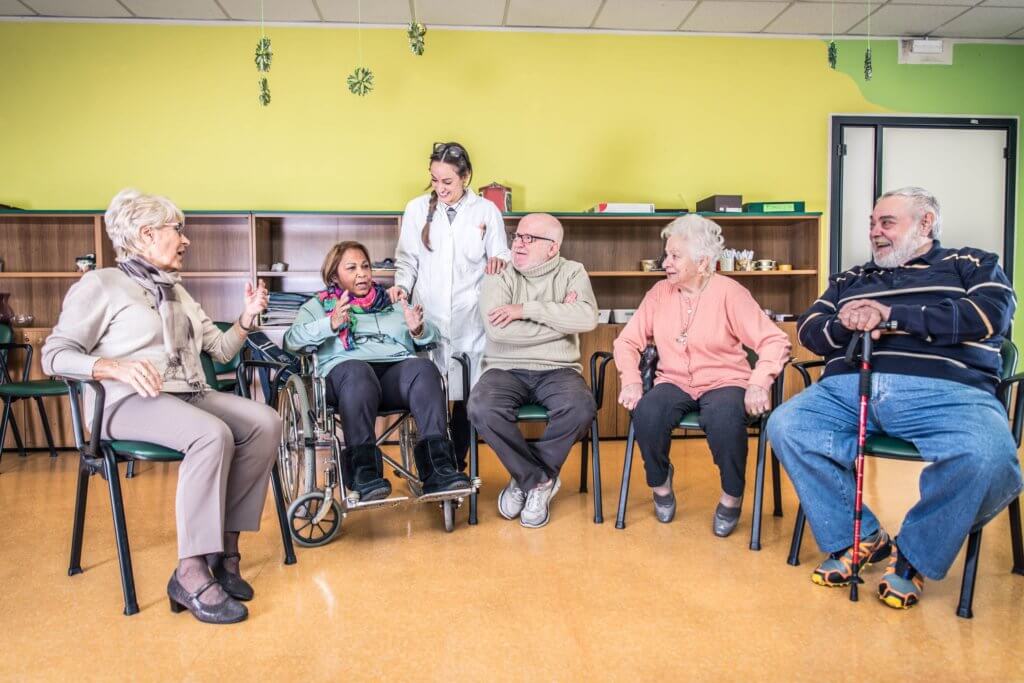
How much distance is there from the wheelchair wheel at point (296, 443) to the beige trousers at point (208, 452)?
0.26 meters

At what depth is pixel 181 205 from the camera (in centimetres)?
497

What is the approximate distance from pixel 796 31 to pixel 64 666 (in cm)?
531

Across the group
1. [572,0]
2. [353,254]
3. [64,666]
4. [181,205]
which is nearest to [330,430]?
[353,254]

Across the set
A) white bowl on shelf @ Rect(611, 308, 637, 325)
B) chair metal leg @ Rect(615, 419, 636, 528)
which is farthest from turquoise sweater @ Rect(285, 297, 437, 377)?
white bowl on shelf @ Rect(611, 308, 637, 325)

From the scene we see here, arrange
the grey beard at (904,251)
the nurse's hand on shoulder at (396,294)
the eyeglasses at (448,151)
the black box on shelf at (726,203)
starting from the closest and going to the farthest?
the grey beard at (904,251) → the nurse's hand on shoulder at (396,294) → the eyeglasses at (448,151) → the black box on shelf at (726,203)

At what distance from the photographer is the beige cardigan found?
7.03ft

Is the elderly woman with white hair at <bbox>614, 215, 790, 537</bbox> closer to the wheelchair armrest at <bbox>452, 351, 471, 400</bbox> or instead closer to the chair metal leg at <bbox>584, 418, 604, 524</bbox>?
the chair metal leg at <bbox>584, 418, 604, 524</bbox>

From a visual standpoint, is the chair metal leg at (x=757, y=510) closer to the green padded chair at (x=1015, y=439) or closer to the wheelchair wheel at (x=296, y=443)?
the green padded chair at (x=1015, y=439)

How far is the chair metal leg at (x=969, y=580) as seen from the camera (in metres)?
2.10

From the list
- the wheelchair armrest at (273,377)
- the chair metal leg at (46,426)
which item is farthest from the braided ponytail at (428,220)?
the chair metal leg at (46,426)

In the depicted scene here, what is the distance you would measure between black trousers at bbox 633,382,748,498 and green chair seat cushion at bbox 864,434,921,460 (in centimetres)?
51

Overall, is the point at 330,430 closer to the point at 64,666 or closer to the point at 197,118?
the point at 64,666

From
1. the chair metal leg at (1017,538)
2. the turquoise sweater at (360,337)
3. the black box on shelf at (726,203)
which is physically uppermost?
the black box on shelf at (726,203)

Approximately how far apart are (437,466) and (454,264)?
1.14m
